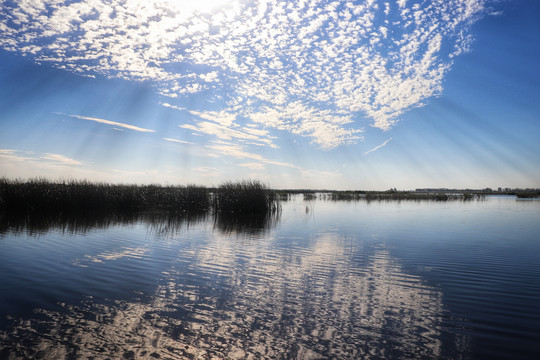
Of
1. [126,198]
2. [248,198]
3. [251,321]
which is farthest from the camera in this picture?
[126,198]

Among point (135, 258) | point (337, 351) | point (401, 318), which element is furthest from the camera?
point (135, 258)

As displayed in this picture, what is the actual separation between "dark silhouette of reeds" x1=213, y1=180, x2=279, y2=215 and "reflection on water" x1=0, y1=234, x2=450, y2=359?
19.5 meters

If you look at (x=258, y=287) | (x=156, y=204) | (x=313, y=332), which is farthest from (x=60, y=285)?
(x=156, y=204)

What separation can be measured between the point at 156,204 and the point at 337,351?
108 ft

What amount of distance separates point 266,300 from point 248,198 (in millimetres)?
21999

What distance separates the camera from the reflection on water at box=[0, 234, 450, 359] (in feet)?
14.3

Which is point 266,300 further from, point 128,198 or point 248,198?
point 128,198

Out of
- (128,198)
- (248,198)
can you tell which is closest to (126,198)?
(128,198)

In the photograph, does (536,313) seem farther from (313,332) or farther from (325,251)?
(325,251)

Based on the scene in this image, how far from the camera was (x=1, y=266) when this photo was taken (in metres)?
8.75

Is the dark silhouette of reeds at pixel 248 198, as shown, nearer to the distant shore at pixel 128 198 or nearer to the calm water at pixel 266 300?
the distant shore at pixel 128 198

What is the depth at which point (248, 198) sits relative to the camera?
28.4 meters

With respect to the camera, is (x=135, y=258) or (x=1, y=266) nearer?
(x=1, y=266)

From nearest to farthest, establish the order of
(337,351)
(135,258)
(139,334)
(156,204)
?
(337,351) < (139,334) < (135,258) < (156,204)
